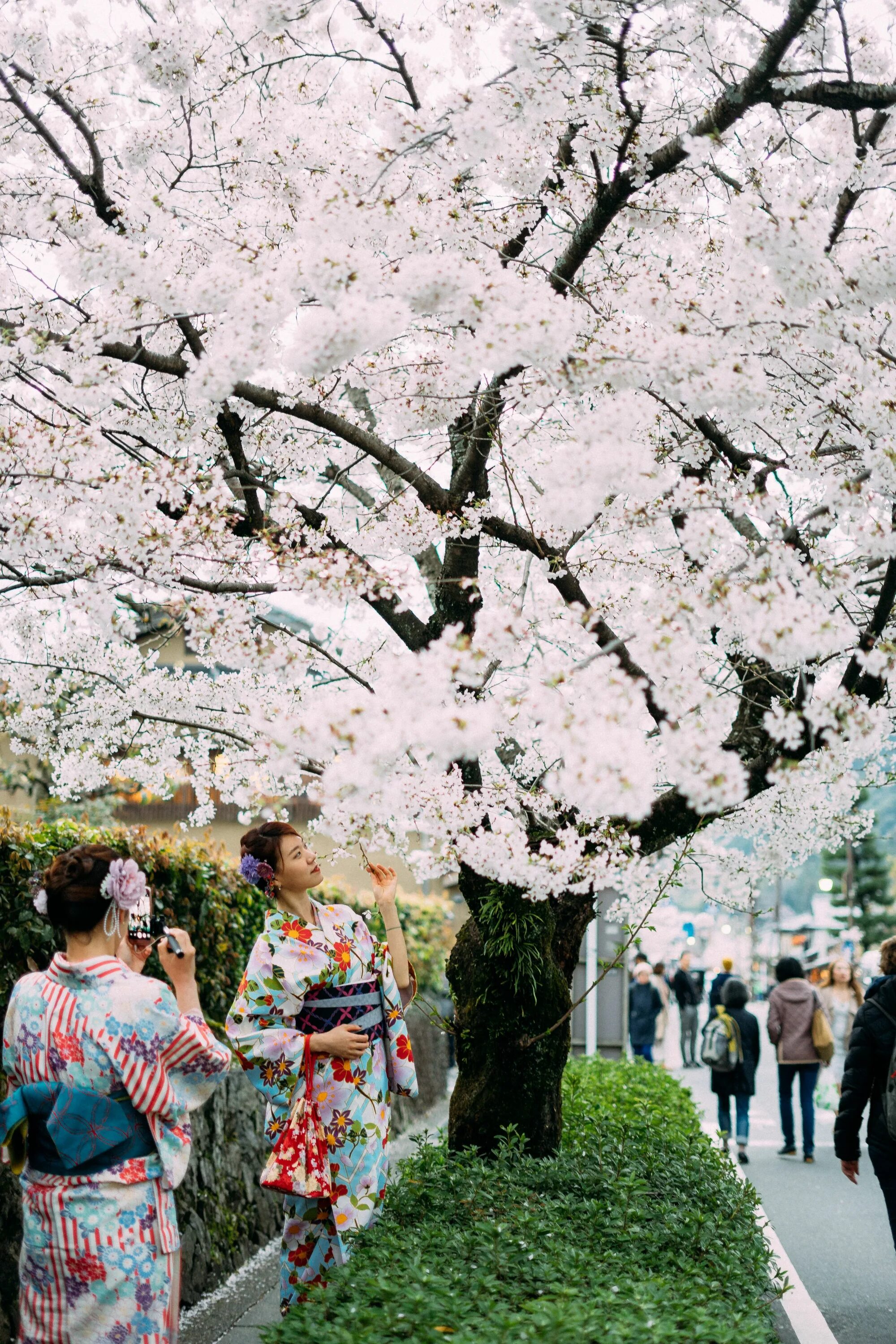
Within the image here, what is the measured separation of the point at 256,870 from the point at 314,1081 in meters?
0.83

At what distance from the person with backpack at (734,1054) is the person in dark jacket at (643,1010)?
4822 mm

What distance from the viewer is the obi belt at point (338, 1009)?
14.5 feet

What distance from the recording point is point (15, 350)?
4.06 metres

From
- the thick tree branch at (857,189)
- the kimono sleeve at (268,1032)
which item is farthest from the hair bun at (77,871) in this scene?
the thick tree branch at (857,189)

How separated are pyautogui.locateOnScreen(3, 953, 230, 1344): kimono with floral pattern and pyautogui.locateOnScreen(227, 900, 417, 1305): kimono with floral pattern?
3.03ft

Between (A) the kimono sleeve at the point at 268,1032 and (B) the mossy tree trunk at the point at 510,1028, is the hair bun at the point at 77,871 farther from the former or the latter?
(B) the mossy tree trunk at the point at 510,1028

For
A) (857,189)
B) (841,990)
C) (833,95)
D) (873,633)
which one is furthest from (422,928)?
(833,95)

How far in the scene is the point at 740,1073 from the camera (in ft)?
32.1

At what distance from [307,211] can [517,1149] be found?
3945 mm

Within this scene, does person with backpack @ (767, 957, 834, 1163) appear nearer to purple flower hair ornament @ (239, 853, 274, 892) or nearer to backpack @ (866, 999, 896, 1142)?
backpack @ (866, 999, 896, 1142)

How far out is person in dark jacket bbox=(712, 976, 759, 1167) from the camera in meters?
9.80

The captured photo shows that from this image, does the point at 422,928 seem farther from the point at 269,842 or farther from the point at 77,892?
the point at 77,892

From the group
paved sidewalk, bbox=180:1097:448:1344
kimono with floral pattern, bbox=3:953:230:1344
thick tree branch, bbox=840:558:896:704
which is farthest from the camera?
paved sidewalk, bbox=180:1097:448:1344

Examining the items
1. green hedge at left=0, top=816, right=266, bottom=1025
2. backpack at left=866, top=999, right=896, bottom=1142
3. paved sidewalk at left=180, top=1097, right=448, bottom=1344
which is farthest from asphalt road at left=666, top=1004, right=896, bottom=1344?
Result: green hedge at left=0, top=816, right=266, bottom=1025
